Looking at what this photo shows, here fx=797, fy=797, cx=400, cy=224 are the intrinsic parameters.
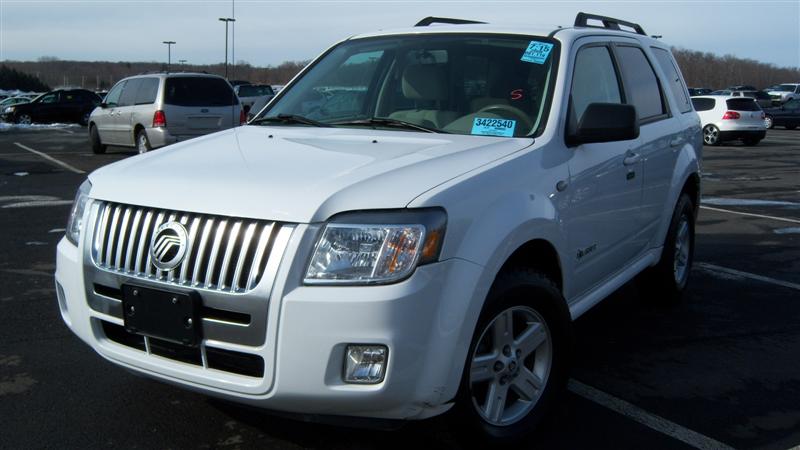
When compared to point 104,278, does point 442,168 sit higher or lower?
higher

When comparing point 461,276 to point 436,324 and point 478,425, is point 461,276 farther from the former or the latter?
point 478,425

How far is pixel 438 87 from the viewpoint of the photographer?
4270mm

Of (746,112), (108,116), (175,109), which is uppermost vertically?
(746,112)

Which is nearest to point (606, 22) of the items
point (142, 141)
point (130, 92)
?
point (142, 141)

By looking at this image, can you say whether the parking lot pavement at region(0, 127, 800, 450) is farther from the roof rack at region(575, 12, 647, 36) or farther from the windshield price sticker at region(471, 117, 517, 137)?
the roof rack at region(575, 12, 647, 36)

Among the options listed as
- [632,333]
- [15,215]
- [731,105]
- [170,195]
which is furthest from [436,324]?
[731,105]

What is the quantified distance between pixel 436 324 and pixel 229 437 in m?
1.25

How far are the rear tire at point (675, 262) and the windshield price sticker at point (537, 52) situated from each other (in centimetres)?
189

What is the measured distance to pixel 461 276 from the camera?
2889mm

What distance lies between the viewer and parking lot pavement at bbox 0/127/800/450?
352 cm

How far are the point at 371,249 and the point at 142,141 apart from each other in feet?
45.8

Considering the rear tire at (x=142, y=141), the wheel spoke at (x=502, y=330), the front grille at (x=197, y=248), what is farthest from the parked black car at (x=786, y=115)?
the front grille at (x=197, y=248)

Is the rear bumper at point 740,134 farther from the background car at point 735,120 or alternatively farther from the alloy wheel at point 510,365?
the alloy wheel at point 510,365

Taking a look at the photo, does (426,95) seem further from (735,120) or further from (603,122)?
(735,120)
